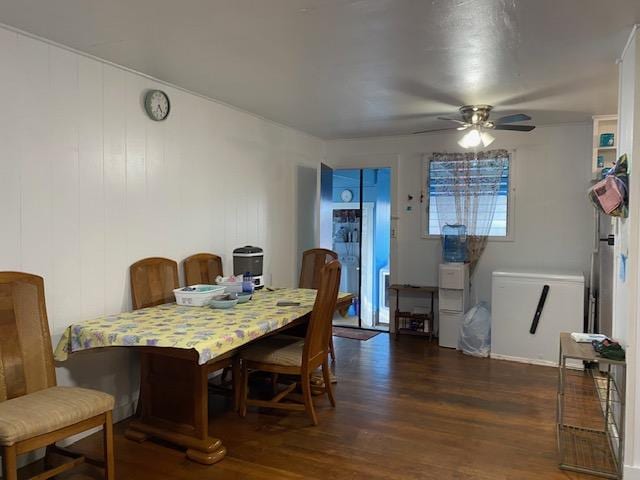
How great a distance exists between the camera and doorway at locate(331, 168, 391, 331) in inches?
240

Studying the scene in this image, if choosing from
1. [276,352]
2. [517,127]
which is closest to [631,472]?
[276,352]

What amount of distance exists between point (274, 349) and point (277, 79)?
184 centimetres

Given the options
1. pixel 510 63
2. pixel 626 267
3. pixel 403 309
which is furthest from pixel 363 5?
pixel 403 309

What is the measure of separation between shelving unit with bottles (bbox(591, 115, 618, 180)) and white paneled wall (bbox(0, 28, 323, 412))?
3.24 metres

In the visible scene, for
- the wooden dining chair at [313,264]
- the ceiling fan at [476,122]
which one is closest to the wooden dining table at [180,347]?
the wooden dining chair at [313,264]

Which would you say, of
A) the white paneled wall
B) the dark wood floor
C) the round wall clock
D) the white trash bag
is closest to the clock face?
the white paneled wall

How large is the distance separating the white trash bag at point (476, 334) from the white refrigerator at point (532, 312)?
84 mm

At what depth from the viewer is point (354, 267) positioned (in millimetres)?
6227

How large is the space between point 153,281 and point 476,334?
122 inches

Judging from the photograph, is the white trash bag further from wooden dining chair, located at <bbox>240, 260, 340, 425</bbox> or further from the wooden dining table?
Answer: the wooden dining table

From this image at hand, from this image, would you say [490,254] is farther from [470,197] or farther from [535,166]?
[535,166]

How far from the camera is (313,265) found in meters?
4.72

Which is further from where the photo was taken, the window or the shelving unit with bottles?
the window

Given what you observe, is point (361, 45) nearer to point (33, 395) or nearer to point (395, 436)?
point (395, 436)
